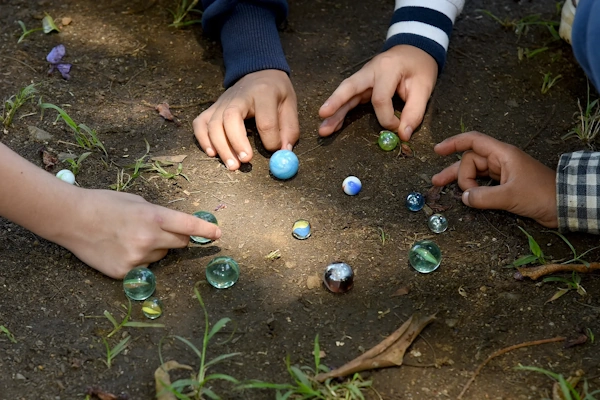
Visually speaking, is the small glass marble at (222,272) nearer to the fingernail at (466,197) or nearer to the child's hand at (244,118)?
the child's hand at (244,118)

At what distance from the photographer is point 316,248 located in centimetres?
198

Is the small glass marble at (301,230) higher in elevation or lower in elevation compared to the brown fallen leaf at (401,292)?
higher

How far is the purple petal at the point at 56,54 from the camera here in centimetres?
256

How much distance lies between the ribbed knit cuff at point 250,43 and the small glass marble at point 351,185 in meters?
0.52

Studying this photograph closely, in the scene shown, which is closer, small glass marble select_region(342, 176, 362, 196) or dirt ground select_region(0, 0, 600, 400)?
dirt ground select_region(0, 0, 600, 400)

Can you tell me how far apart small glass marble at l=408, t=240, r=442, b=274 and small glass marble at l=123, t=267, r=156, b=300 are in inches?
26.4

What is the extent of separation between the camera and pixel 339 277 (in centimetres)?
182

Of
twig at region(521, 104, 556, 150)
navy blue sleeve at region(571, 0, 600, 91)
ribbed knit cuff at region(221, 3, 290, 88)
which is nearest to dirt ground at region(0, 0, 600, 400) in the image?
twig at region(521, 104, 556, 150)

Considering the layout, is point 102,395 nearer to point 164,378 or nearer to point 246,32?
point 164,378

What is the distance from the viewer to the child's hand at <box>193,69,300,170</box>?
86.5 inches

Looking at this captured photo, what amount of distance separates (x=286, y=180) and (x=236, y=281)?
426 mm

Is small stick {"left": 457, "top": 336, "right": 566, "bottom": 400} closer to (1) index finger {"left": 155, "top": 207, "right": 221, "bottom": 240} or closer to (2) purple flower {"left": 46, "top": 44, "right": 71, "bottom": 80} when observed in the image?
(1) index finger {"left": 155, "top": 207, "right": 221, "bottom": 240}

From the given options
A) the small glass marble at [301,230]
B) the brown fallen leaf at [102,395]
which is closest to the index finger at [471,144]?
the small glass marble at [301,230]

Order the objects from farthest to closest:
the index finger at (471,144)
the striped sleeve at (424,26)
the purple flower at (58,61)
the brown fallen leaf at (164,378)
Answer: the purple flower at (58,61), the striped sleeve at (424,26), the index finger at (471,144), the brown fallen leaf at (164,378)
